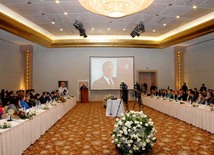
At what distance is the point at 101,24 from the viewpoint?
465 inches

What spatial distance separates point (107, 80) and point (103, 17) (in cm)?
645

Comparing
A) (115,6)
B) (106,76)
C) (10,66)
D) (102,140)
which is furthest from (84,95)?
(115,6)

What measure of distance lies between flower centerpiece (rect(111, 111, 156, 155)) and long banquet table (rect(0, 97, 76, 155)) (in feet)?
6.70

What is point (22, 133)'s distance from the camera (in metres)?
4.85

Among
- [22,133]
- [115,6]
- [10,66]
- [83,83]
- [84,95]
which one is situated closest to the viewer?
[22,133]

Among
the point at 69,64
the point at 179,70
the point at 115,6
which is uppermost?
the point at 115,6

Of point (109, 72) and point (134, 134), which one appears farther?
point (109, 72)

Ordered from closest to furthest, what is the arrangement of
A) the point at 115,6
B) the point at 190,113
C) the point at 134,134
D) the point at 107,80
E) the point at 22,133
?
the point at 134,134, the point at 22,133, the point at 115,6, the point at 190,113, the point at 107,80

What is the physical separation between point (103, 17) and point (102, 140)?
6.36 metres

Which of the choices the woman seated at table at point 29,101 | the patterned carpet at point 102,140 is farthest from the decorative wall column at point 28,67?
the patterned carpet at point 102,140

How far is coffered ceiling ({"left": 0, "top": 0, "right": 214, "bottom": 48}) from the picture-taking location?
874 centimetres

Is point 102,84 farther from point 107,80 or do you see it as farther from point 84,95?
point 84,95

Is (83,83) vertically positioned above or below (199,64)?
below

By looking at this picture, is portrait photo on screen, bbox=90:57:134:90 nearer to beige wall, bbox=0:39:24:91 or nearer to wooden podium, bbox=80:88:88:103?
wooden podium, bbox=80:88:88:103
